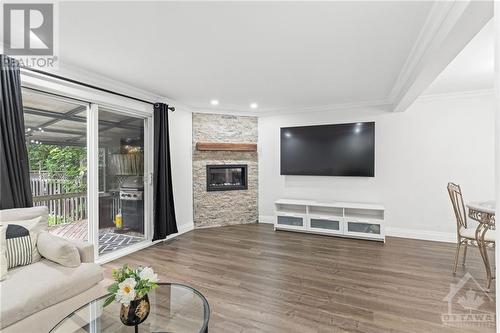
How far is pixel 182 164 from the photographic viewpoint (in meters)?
4.61

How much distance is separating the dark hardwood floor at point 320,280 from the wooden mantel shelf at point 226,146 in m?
1.76

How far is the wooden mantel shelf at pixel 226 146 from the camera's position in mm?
4832

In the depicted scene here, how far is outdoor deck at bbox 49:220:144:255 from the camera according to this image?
3168 mm

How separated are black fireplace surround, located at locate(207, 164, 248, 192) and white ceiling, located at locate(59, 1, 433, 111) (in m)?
1.86

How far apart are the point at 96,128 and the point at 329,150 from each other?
385 cm

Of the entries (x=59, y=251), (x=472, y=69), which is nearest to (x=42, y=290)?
(x=59, y=251)

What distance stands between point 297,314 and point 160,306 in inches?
45.8

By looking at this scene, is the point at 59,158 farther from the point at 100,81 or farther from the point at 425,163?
the point at 425,163

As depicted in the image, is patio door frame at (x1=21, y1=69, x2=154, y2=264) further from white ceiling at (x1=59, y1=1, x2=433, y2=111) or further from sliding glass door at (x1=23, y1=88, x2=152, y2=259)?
white ceiling at (x1=59, y1=1, x2=433, y2=111)

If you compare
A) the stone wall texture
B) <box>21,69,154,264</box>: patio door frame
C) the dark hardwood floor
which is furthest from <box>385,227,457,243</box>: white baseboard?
<box>21,69,154,264</box>: patio door frame

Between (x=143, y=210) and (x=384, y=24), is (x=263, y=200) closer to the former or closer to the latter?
(x=143, y=210)

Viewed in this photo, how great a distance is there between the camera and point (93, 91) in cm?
309

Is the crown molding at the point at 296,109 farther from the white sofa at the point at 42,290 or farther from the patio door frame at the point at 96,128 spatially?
the white sofa at the point at 42,290

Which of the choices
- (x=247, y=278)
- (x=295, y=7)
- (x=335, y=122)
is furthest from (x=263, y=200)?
(x=295, y=7)
